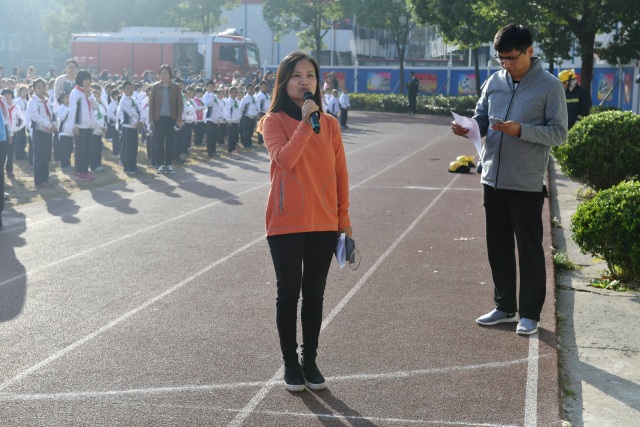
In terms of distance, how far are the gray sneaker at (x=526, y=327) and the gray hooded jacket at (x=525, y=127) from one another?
0.98 metres

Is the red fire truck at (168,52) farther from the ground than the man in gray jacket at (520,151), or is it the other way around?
the red fire truck at (168,52)

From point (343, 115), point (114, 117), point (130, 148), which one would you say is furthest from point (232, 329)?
point (343, 115)

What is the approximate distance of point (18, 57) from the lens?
10056cm

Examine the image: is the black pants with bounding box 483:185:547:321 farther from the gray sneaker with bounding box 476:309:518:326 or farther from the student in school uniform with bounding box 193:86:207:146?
the student in school uniform with bounding box 193:86:207:146

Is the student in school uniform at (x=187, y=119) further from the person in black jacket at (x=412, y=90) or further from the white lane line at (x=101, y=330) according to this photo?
the person in black jacket at (x=412, y=90)

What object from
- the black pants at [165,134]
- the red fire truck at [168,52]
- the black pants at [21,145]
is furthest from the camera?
the red fire truck at [168,52]

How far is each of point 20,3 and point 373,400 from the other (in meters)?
101

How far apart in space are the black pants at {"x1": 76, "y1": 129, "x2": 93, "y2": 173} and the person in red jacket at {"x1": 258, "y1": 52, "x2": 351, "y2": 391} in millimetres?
13439

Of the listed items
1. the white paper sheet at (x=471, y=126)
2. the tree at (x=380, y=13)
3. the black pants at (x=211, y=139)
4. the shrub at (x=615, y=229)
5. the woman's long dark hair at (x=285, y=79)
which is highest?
the tree at (x=380, y=13)

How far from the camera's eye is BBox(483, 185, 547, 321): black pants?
7.14m

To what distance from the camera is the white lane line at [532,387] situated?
5.49m

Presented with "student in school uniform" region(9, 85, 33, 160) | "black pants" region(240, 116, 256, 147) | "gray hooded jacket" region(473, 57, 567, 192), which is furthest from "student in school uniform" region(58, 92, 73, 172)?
"gray hooded jacket" region(473, 57, 567, 192)

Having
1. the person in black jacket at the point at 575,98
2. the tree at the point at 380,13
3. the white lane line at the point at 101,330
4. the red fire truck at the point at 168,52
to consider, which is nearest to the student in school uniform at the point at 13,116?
the white lane line at the point at 101,330

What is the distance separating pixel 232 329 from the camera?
7.47m
